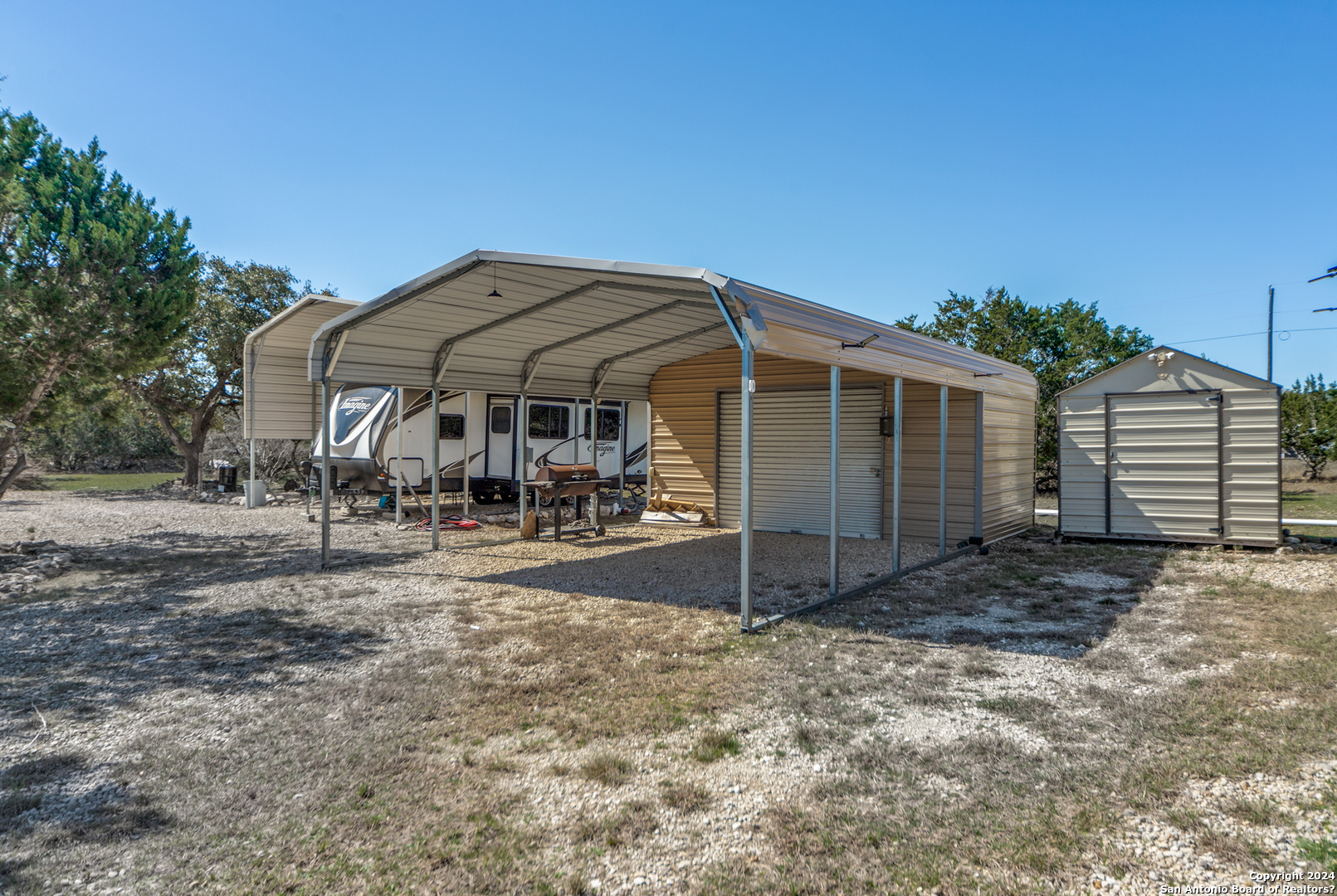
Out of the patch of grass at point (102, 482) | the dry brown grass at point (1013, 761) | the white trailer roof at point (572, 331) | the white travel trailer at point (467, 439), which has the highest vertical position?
the white trailer roof at point (572, 331)

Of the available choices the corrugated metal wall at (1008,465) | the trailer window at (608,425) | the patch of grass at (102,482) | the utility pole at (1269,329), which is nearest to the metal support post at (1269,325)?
the utility pole at (1269,329)

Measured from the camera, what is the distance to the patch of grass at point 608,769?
293 cm

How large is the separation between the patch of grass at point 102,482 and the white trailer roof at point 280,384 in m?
7.17

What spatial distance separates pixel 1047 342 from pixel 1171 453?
342 inches

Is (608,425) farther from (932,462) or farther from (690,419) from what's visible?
(932,462)

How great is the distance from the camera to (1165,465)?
30.5 feet

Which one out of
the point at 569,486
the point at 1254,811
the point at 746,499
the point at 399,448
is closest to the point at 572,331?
the point at 569,486

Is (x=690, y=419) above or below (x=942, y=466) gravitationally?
above

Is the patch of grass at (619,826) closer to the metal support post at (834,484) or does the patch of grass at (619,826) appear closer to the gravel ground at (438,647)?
the gravel ground at (438,647)

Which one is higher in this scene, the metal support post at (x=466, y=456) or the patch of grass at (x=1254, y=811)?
the metal support post at (x=466, y=456)

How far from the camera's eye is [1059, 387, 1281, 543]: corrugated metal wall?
8812 millimetres

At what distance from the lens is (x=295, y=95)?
9.12 m

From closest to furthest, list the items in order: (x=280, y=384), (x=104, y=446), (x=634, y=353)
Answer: (x=634, y=353) < (x=280, y=384) < (x=104, y=446)

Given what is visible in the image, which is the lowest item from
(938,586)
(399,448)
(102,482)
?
(938,586)
